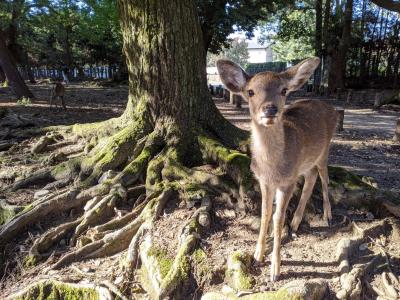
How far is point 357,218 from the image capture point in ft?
14.3

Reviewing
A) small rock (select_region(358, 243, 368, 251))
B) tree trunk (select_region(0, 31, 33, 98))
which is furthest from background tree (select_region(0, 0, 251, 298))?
tree trunk (select_region(0, 31, 33, 98))

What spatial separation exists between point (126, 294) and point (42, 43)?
138 feet

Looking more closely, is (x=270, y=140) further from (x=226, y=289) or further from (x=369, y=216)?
(x=369, y=216)

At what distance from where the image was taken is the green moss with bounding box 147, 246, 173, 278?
3719mm

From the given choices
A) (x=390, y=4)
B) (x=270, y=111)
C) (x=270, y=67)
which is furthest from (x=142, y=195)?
(x=270, y=67)

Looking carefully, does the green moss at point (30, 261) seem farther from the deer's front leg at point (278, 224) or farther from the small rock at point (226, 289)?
the deer's front leg at point (278, 224)

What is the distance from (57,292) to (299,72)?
3054 millimetres

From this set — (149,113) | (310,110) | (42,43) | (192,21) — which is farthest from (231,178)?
(42,43)

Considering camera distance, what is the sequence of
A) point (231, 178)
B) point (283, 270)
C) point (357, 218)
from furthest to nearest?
point (231, 178) → point (357, 218) → point (283, 270)

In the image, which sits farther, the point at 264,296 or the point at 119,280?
the point at 119,280

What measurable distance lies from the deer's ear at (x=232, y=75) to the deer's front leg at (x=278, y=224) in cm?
105

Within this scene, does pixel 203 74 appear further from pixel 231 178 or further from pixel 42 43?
pixel 42 43

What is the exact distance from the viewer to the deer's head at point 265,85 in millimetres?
3281

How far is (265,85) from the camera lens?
3455 mm
